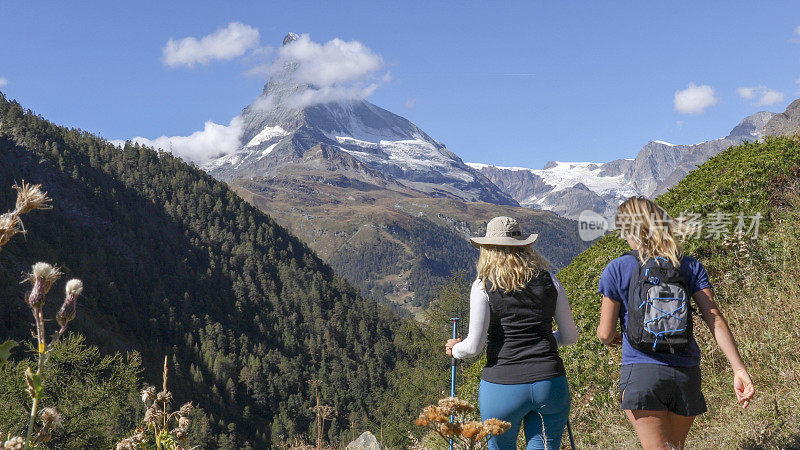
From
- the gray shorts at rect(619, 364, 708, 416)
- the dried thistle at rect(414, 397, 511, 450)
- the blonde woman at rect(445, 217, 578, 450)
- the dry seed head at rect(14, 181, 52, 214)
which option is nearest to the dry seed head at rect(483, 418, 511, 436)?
the dried thistle at rect(414, 397, 511, 450)

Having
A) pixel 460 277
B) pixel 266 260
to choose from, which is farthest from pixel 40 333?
pixel 266 260

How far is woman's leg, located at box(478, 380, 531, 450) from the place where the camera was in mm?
3418

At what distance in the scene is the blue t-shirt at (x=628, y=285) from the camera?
10.4ft

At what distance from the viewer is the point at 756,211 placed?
731cm

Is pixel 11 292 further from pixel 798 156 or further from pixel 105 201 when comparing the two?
pixel 798 156

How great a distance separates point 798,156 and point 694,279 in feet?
20.6

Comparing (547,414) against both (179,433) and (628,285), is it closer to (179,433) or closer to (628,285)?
(628,285)

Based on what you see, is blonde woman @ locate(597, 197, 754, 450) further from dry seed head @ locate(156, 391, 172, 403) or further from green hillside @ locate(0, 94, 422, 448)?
green hillside @ locate(0, 94, 422, 448)

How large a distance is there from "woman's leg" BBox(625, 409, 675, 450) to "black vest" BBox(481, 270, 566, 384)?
53 cm

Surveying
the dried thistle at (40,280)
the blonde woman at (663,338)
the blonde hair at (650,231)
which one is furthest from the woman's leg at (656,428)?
the dried thistle at (40,280)

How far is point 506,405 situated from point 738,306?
3962mm

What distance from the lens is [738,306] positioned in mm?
6008

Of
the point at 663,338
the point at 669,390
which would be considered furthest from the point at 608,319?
the point at 669,390

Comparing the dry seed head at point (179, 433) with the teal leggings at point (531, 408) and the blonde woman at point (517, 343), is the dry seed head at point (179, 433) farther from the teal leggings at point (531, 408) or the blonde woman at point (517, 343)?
the teal leggings at point (531, 408)
